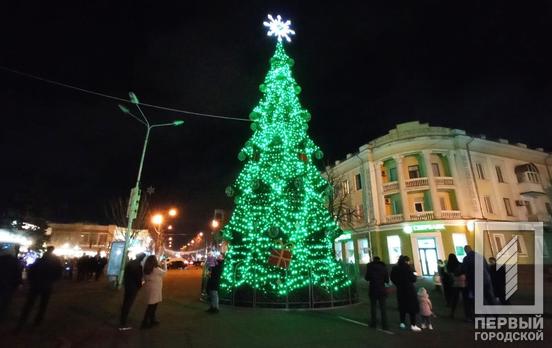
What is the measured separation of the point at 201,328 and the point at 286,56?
12.0 m

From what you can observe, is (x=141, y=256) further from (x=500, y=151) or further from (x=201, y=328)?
(x=500, y=151)

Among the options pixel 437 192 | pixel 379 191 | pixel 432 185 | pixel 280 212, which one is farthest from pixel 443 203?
pixel 280 212

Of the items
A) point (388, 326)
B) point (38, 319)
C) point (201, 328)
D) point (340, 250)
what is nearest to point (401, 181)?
point (340, 250)

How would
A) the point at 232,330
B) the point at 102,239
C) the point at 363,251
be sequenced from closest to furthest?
the point at 232,330 → the point at 363,251 → the point at 102,239

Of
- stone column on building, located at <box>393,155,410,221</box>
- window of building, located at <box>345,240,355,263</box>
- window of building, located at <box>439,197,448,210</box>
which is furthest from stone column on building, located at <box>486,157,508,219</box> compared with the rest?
window of building, located at <box>345,240,355,263</box>

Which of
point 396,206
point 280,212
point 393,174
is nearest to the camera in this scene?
point 280,212

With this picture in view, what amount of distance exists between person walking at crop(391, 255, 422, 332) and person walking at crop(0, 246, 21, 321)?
924 cm

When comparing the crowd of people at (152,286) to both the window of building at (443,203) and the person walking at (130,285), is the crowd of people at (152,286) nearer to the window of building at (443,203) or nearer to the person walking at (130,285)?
the person walking at (130,285)

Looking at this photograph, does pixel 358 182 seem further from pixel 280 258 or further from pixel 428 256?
pixel 280 258

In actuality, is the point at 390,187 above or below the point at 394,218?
above

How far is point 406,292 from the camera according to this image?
7.41 meters

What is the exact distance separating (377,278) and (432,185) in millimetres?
21878

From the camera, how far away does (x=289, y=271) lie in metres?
10.5

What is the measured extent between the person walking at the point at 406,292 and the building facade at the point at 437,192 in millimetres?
19844
